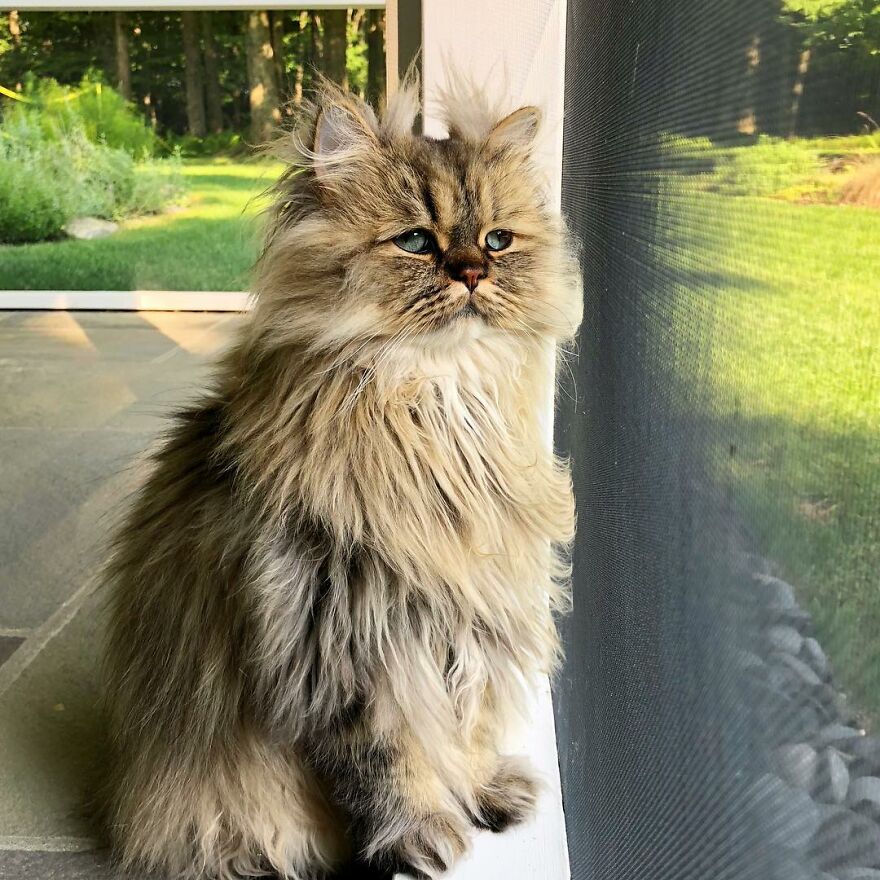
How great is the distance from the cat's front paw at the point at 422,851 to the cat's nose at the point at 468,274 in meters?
0.72

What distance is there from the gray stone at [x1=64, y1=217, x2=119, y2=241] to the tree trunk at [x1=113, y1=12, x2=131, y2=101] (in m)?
0.83

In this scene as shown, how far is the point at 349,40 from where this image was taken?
5305 millimetres

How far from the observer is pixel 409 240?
45.3 inches

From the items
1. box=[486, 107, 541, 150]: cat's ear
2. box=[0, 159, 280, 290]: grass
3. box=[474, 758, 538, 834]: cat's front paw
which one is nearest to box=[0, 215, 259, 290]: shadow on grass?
box=[0, 159, 280, 290]: grass

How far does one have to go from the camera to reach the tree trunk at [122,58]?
571 centimetres

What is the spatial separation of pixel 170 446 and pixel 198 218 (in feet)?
15.9

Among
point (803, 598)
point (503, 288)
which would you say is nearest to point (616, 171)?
point (503, 288)

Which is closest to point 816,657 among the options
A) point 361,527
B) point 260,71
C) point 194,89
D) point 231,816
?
point 361,527

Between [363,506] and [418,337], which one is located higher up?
[418,337]

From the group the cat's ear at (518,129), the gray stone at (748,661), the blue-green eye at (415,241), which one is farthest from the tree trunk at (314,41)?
the gray stone at (748,661)

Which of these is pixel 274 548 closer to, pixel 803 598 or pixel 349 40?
pixel 803 598

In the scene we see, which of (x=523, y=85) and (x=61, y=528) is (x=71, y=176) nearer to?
(x=61, y=528)

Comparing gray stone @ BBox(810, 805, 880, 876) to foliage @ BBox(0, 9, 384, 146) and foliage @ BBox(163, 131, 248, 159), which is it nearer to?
foliage @ BBox(163, 131, 248, 159)

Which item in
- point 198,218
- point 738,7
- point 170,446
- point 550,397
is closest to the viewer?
point 738,7
